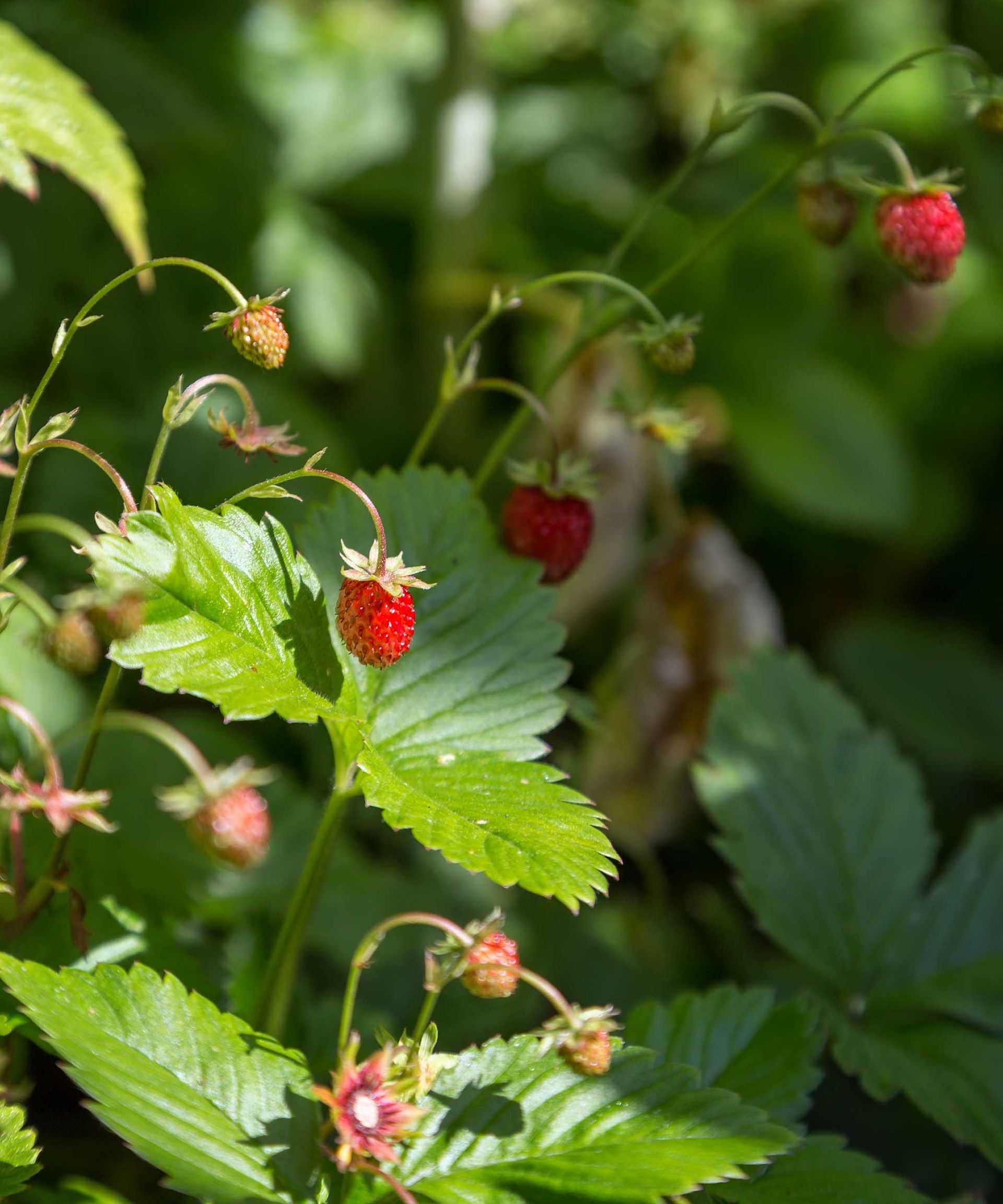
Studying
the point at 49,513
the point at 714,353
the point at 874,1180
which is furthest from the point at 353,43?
the point at 874,1180

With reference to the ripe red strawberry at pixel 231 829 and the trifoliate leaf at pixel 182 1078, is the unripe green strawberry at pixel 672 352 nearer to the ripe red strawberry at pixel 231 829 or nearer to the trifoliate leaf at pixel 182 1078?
the ripe red strawberry at pixel 231 829

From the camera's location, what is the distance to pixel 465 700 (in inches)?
32.0

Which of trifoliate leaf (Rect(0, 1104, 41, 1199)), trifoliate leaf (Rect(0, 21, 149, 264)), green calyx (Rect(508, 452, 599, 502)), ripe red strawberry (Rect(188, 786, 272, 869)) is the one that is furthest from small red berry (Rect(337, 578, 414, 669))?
trifoliate leaf (Rect(0, 21, 149, 264))

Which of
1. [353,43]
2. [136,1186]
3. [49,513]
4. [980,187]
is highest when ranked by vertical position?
[980,187]

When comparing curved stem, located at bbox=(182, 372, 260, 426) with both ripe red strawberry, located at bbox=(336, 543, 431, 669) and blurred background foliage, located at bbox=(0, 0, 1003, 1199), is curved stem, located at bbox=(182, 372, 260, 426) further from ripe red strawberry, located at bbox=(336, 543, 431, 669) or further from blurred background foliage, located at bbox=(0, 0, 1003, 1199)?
blurred background foliage, located at bbox=(0, 0, 1003, 1199)

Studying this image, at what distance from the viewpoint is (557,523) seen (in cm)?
89

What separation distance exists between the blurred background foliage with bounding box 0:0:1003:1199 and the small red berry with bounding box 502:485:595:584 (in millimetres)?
131

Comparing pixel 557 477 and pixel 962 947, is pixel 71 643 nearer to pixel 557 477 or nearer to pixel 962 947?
pixel 557 477

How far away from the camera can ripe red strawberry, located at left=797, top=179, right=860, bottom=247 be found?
2.94 ft

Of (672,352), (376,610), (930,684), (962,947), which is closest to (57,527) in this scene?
(376,610)

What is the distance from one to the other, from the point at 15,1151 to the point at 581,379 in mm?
1340

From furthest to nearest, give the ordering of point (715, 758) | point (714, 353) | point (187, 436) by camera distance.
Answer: point (714, 353), point (187, 436), point (715, 758)

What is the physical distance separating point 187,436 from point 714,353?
122cm

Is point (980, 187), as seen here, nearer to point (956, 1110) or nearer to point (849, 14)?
point (849, 14)
